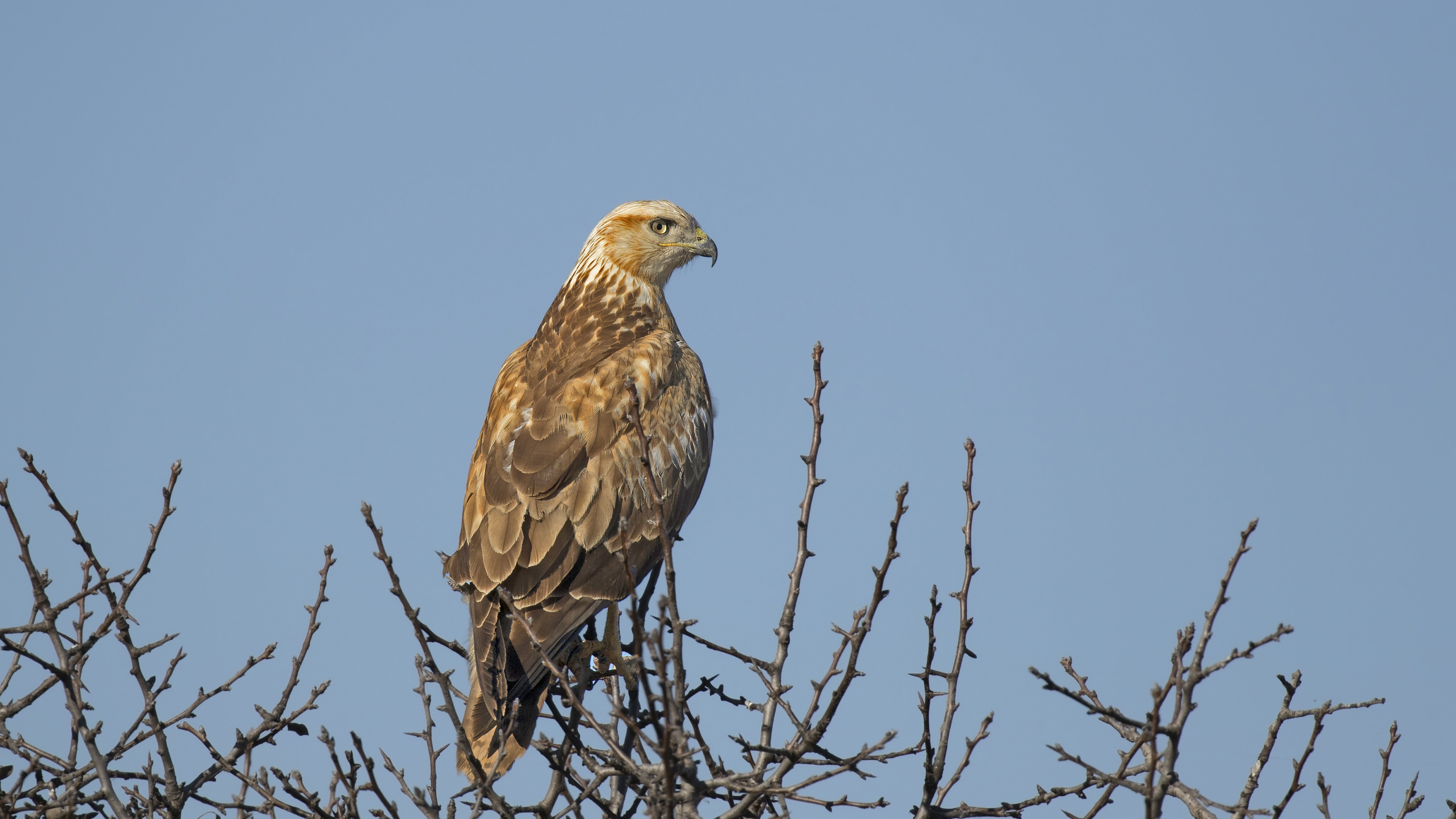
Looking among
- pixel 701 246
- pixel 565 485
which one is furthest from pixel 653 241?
pixel 565 485

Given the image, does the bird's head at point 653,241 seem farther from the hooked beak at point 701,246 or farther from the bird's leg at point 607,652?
the bird's leg at point 607,652

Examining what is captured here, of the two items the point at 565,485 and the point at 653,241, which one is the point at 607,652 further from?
the point at 653,241

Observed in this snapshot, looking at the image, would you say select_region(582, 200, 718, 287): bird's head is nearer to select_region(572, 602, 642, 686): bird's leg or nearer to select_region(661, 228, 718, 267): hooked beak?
select_region(661, 228, 718, 267): hooked beak

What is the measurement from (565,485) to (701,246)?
2.29 meters

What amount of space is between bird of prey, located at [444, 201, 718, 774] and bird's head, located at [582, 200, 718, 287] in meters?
0.26

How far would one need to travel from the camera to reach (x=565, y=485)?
538 cm

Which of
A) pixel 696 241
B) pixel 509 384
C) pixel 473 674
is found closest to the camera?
pixel 473 674

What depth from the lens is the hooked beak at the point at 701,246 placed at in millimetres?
7152

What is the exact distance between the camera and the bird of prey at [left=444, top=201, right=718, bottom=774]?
15.3 ft

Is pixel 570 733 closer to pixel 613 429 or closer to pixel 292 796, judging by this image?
pixel 292 796

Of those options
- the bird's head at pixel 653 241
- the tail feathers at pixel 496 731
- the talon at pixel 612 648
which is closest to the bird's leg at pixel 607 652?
the talon at pixel 612 648

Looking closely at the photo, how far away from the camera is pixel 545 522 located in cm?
521

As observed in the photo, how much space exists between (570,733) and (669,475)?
6.89ft

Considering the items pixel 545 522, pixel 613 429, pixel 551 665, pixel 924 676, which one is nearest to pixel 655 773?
pixel 551 665
